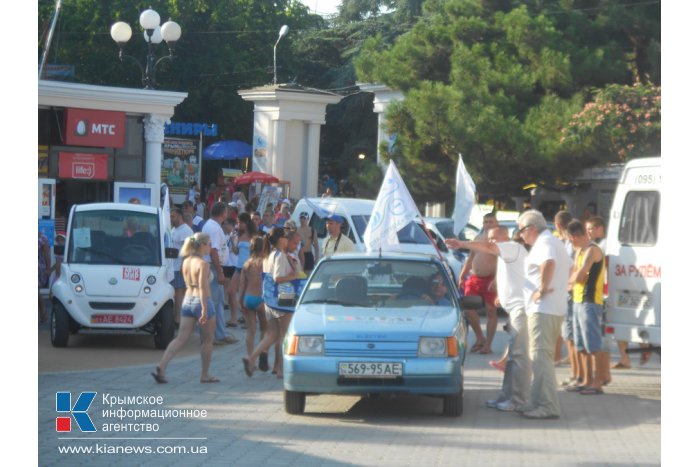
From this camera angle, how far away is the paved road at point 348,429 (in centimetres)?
883

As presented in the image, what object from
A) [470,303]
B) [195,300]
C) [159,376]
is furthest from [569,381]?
[159,376]

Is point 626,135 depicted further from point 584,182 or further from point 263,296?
point 263,296

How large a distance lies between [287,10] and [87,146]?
95.8ft

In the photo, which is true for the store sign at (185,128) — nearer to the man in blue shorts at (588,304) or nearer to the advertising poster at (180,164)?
the advertising poster at (180,164)

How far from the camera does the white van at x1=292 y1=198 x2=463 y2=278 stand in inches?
840

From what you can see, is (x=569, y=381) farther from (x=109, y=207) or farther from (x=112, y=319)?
(x=109, y=207)

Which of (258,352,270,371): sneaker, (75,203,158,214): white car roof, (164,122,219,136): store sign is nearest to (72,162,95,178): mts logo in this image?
(75,203,158,214): white car roof

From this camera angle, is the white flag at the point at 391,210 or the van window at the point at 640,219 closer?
the van window at the point at 640,219

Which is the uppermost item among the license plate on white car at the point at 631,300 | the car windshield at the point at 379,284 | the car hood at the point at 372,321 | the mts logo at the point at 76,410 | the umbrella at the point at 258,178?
the umbrella at the point at 258,178

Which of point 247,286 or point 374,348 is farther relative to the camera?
point 247,286

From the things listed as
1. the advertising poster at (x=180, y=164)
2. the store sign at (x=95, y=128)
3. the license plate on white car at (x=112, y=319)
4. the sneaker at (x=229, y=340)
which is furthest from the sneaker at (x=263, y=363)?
the advertising poster at (x=180, y=164)

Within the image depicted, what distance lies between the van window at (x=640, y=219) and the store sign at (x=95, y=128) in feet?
50.6

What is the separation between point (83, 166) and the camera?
25.5 metres

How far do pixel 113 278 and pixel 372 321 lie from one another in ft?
Result: 19.3
